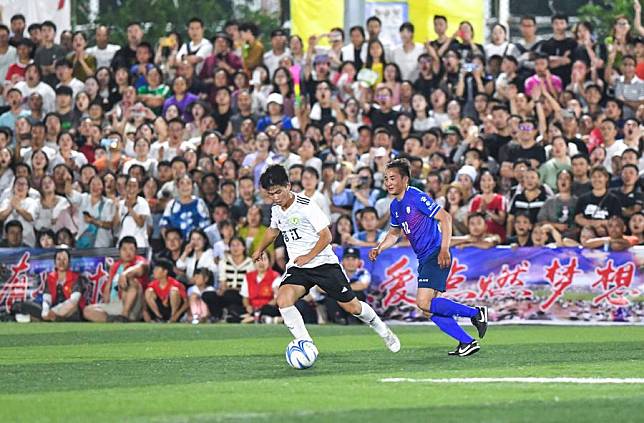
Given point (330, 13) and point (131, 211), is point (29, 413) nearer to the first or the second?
point (131, 211)

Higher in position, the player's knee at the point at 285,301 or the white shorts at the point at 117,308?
the player's knee at the point at 285,301

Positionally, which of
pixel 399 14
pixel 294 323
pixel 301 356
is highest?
pixel 399 14

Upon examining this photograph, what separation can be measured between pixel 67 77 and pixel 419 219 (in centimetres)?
1375

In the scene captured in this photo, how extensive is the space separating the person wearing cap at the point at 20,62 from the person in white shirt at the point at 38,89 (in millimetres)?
410

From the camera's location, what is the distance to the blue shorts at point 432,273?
14938 mm

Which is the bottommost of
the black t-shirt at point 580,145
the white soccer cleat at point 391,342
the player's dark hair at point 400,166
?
the white soccer cleat at point 391,342

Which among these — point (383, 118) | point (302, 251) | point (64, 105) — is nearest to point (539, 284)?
point (383, 118)

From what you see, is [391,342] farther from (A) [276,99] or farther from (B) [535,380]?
(A) [276,99]

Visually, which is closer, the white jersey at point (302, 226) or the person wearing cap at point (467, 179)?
the white jersey at point (302, 226)

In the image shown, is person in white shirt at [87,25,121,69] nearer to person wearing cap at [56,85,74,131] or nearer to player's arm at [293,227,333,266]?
person wearing cap at [56,85,74,131]

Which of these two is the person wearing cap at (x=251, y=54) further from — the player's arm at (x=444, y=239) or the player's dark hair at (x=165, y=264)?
the player's arm at (x=444, y=239)

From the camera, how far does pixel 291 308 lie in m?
13.8

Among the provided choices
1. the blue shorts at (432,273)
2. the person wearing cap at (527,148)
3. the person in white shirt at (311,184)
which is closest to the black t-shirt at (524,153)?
the person wearing cap at (527,148)

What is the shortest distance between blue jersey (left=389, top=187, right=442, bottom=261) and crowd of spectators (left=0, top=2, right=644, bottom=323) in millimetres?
6778
